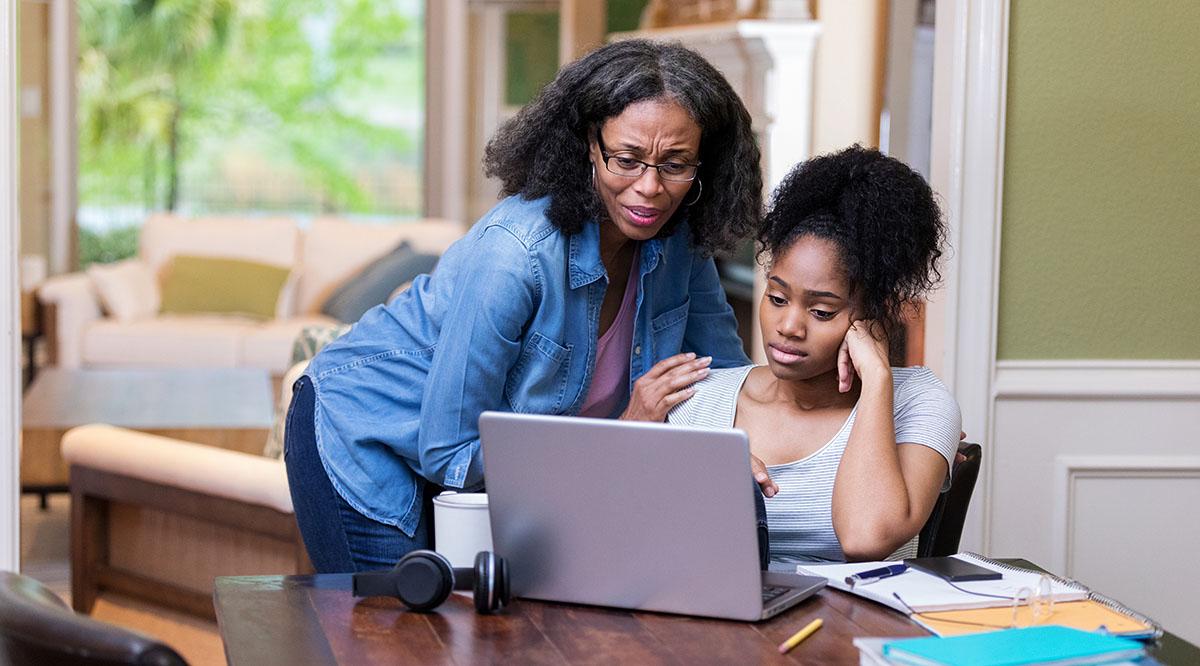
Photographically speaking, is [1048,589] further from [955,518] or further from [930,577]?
[955,518]

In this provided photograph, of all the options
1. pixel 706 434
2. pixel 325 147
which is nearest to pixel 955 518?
pixel 706 434

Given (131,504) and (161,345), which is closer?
(131,504)

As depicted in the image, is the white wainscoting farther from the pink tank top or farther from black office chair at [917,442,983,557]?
the pink tank top

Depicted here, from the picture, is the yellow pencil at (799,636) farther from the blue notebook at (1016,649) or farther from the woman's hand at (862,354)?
the woman's hand at (862,354)

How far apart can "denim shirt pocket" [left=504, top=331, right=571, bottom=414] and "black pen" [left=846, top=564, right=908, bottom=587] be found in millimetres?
528

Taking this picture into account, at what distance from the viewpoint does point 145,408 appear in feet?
14.7

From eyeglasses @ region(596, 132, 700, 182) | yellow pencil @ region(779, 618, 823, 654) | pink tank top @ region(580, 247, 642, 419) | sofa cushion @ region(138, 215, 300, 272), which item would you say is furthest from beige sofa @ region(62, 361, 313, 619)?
sofa cushion @ region(138, 215, 300, 272)

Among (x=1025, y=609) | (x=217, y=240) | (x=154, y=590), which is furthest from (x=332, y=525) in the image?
(x=217, y=240)

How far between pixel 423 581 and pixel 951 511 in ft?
2.64

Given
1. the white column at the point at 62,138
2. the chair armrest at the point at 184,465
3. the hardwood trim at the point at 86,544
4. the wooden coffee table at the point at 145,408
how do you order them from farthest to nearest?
the white column at the point at 62,138
the wooden coffee table at the point at 145,408
the hardwood trim at the point at 86,544
the chair armrest at the point at 184,465

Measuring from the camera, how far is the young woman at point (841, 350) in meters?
1.80

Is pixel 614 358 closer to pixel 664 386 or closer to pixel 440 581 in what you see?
pixel 664 386

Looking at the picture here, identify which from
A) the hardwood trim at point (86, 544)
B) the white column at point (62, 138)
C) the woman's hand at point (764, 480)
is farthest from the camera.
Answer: the white column at point (62, 138)

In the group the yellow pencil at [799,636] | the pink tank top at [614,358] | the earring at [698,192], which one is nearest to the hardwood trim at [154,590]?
the pink tank top at [614,358]
